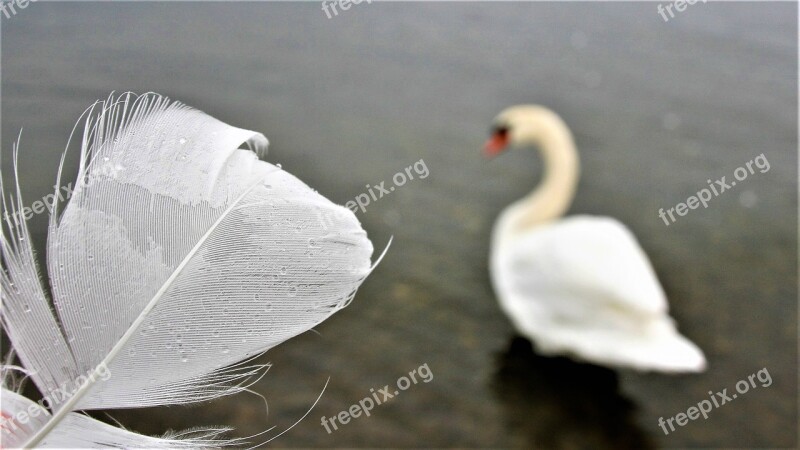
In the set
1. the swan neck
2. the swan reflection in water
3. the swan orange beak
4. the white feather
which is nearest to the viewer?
the white feather

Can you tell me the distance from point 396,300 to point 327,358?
25.9 inches

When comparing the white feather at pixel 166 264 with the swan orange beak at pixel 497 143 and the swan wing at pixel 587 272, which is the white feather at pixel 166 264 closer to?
the swan wing at pixel 587 272

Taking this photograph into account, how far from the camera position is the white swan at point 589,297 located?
13.1 feet

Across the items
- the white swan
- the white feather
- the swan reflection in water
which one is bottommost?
the swan reflection in water

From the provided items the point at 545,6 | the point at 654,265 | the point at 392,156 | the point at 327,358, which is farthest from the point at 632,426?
the point at 545,6

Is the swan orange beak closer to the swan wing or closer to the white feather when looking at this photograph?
the swan wing

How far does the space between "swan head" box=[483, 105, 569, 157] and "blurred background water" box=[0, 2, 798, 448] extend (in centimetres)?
57

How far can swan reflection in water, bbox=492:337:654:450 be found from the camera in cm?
408

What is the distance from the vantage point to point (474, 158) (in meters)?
5.75

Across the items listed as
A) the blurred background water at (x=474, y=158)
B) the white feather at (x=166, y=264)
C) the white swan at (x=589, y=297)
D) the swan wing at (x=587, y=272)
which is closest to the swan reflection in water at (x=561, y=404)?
the blurred background water at (x=474, y=158)

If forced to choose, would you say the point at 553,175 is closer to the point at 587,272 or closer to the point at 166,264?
the point at 587,272

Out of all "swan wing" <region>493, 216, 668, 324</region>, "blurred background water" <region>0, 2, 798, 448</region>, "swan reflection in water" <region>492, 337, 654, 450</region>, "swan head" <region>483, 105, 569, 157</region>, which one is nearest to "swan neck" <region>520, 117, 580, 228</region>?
"swan head" <region>483, 105, 569, 157</region>

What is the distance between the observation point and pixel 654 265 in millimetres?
5094

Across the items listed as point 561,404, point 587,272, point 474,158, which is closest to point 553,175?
point 474,158
